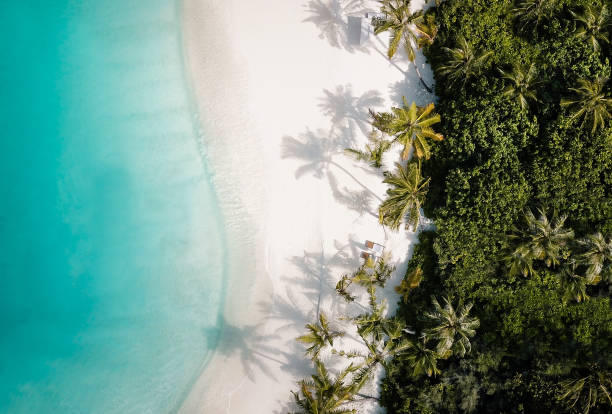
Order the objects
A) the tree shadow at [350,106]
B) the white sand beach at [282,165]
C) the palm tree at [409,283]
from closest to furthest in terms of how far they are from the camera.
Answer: the palm tree at [409,283] < the white sand beach at [282,165] < the tree shadow at [350,106]

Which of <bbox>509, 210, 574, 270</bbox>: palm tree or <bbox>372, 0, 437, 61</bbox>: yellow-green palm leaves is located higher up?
<bbox>372, 0, 437, 61</bbox>: yellow-green palm leaves

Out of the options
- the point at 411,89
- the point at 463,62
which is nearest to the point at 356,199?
the point at 411,89

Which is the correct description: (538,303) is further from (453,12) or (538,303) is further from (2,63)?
(2,63)

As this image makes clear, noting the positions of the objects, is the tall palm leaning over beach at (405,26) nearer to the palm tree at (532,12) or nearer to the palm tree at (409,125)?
the palm tree at (409,125)

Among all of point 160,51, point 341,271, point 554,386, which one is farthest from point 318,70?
point 554,386

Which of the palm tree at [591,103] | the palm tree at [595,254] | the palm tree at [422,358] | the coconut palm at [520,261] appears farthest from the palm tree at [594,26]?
the palm tree at [422,358]

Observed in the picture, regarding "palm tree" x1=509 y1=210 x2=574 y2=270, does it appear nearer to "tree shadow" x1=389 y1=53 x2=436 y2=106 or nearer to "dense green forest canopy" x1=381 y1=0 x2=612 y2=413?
"dense green forest canopy" x1=381 y1=0 x2=612 y2=413

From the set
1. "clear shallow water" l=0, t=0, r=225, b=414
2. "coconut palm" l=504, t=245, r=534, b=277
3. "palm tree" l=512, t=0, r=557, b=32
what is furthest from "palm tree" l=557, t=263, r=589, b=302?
"clear shallow water" l=0, t=0, r=225, b=414
